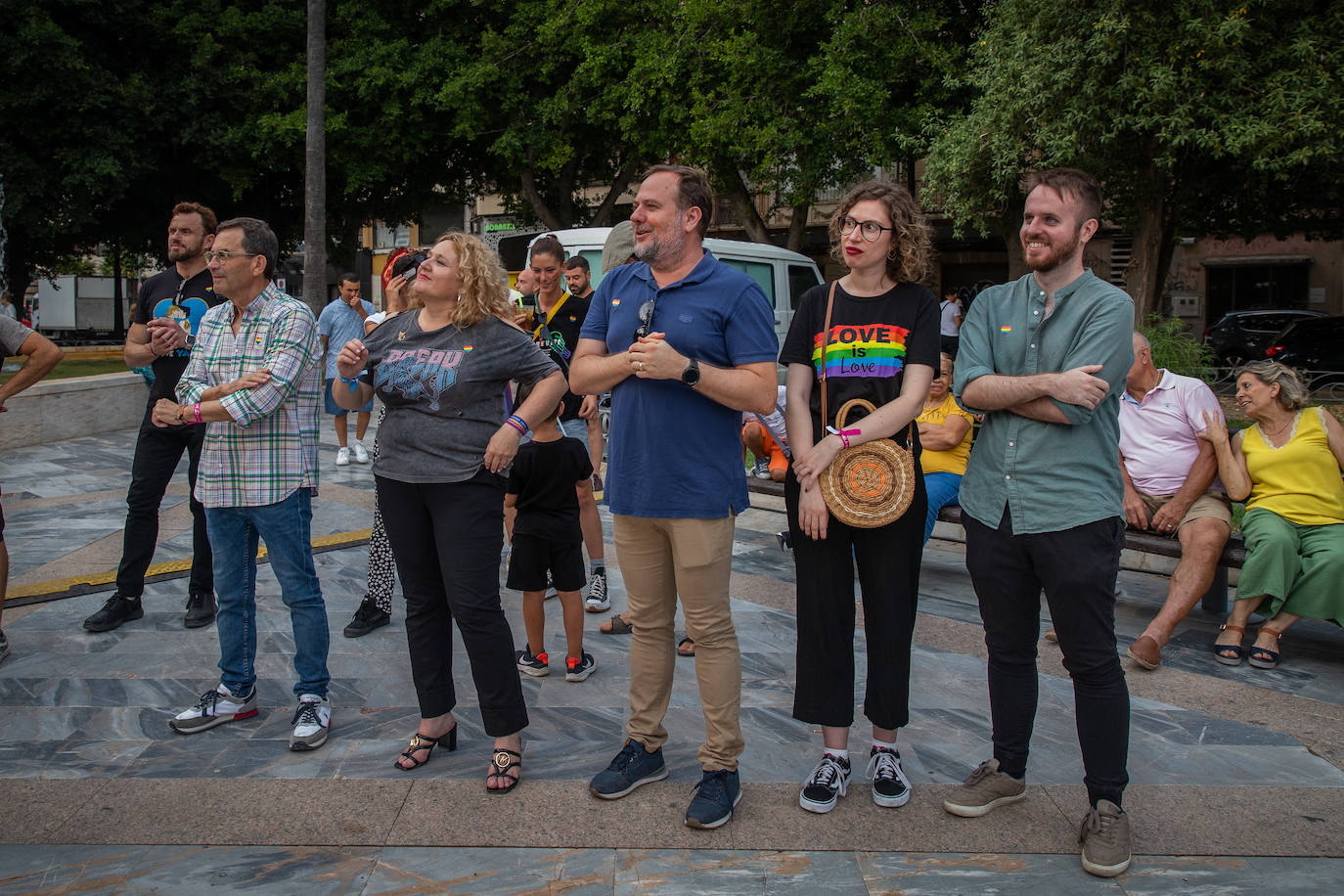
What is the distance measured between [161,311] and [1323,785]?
17.1 ft

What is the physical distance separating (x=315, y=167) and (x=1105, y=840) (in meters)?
15.0

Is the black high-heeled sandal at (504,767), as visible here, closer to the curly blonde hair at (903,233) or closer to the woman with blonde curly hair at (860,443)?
the woman with blonde curly hair at (860,443)

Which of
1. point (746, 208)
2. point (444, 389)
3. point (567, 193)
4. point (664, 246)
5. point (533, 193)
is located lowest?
point (444, 389)

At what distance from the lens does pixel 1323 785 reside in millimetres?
3537

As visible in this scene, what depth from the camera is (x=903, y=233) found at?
3.38 metres

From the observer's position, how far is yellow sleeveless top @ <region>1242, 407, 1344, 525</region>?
4875 mm

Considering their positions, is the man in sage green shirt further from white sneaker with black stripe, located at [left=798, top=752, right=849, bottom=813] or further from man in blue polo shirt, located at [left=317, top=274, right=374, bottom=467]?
man in blue polo shirt, located at [left=317, top=274, right=374, bottom=467]

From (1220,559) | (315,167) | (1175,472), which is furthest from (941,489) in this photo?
(315,167)

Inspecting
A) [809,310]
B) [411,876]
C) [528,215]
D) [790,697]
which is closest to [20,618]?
[411,876]

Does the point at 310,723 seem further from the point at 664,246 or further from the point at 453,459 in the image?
the point at 664,246

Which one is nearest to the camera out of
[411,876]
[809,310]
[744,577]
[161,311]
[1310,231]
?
[411,876]

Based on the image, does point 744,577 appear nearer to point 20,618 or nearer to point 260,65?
point 20,618

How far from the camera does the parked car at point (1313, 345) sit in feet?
68.9

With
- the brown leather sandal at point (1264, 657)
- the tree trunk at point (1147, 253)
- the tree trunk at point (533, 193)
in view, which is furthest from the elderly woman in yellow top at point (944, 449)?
the tree trunk at point (533, 193)
